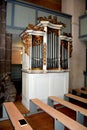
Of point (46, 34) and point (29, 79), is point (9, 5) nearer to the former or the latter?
point (46, 34)

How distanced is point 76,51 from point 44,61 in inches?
110

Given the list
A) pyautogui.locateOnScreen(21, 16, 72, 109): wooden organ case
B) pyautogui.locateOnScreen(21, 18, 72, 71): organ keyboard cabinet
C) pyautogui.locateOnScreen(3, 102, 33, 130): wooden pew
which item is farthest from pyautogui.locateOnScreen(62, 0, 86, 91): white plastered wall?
pyautogui.locateOnScreen(3, 102, 33, 130): wooden pew

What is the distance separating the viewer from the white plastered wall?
21.9 ft

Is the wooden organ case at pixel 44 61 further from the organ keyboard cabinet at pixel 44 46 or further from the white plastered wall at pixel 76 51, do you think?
the white plastered wall at pixel 76 51

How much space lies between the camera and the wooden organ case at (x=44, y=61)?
14.1ft

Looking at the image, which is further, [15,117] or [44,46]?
[44,46]

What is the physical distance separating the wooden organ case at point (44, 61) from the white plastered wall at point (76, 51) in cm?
183

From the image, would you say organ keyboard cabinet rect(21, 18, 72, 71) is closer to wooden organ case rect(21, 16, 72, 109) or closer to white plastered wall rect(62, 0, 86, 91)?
wooden organ case rect(21, 16, 72, 109)

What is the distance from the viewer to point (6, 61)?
5.72 meters

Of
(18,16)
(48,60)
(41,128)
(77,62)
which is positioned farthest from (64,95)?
(18,16)

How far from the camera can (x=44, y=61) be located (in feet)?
14.5

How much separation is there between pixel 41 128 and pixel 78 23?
5143mm

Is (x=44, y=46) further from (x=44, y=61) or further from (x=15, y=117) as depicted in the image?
(x=15, y=117)

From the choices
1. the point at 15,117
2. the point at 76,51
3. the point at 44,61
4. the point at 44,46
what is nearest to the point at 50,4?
the point at 76,51
